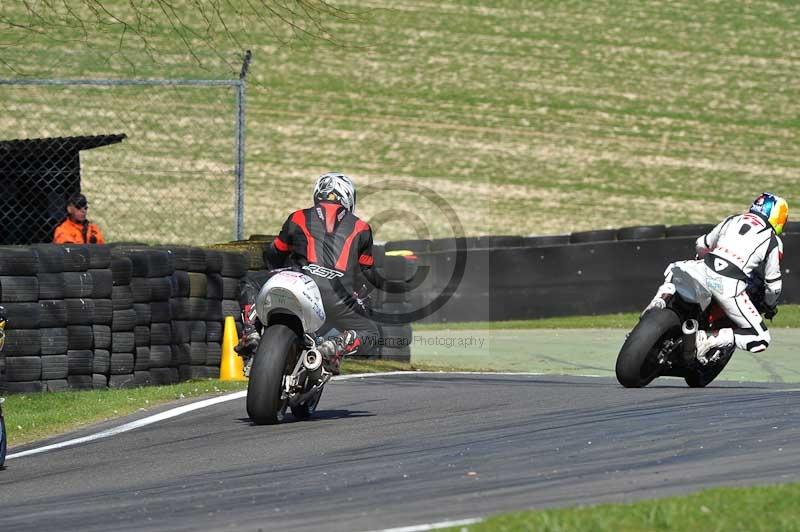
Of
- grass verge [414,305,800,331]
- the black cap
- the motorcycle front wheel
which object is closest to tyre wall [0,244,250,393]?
the black cap

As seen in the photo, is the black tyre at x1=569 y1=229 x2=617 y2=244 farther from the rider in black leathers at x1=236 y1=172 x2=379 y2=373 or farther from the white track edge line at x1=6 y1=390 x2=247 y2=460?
the rider in black leathers at x1=236 y1=172 x2=379 y2=373

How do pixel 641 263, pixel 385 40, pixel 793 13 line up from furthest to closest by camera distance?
pixel 793 13
pixel 385 40
pixel 641 263

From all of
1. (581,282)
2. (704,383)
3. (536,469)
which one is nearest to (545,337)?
(581,282)

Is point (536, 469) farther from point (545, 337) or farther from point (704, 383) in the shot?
point (545, 337)

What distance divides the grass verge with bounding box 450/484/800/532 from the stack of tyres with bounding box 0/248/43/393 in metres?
6.42

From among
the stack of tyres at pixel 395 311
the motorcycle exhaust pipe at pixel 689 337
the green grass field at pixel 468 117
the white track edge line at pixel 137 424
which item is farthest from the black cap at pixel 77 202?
the green grass field at pixel 468 117

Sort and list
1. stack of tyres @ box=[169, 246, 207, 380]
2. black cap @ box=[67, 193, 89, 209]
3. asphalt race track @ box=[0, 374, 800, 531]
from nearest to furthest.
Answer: asphalt race track @ box=[0, 374, 800, 531], stack of tyres @ box=[169, 246, 207, 380], black cap @ box=[67, 193, 89, 209]

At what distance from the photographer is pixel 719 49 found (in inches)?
1346

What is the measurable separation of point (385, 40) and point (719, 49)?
7539 millimetres

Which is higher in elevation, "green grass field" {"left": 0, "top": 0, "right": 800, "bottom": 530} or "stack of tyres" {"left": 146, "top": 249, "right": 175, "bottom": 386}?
"green grass field" {"left": 0, "top": 0, "right": 800, "bottom": 530}

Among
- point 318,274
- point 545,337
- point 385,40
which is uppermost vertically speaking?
point 385,40

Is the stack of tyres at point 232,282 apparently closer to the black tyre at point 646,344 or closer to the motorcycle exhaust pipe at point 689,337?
the black tyre at point 646,344

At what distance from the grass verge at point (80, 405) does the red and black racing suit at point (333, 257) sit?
5.42 feet

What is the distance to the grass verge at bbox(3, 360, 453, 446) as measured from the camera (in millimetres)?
10023
